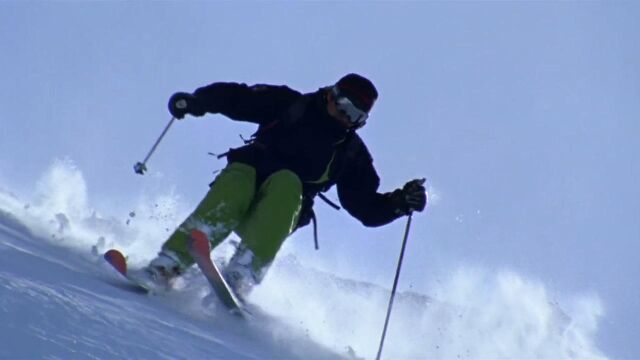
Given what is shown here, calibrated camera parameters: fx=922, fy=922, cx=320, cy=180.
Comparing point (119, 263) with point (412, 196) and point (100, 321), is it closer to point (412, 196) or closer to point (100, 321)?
point (412, 196)

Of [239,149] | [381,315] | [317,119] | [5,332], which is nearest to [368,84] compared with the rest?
[317,119]

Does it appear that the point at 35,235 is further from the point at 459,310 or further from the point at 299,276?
the point at 459,310

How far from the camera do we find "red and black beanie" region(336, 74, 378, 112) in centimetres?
543

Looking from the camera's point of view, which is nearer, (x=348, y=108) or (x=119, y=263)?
(x=119, y=263)

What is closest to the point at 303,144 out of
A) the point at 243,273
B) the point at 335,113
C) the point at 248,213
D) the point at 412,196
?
the point at 335,113

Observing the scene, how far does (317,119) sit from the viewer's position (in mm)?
5586

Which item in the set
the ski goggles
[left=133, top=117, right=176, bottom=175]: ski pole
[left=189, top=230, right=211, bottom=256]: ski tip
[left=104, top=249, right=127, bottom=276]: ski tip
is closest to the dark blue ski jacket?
the ski goggles

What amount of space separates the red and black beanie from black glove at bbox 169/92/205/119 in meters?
0.88

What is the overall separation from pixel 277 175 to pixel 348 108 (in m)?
0.64

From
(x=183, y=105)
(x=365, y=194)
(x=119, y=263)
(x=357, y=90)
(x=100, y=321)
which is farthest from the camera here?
(x=365, y=194)

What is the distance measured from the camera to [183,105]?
18.3 feet

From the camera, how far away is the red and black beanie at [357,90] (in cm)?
543

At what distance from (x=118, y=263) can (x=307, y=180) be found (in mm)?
1374

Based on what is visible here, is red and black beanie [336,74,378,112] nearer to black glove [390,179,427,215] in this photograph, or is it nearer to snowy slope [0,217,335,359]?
black glove [390,179,427,215]
